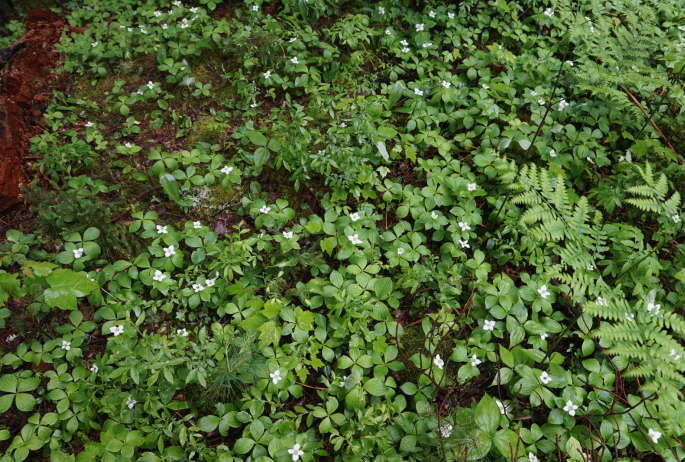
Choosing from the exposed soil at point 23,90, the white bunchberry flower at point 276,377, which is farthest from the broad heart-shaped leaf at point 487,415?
the exposed soil at point 23,90

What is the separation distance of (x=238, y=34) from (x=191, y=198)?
2138 millimetres

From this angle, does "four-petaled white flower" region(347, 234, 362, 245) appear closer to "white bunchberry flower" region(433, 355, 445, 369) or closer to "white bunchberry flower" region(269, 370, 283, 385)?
"white bunchberry flower" region(433, 355, 445, 369)

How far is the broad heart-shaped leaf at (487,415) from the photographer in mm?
2650

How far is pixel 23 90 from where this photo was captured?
14.2 ft

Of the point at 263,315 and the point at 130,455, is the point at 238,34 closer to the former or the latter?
the point at 263,315

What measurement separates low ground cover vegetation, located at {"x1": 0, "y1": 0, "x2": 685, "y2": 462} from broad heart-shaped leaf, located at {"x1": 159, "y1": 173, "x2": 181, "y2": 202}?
0.02 metres

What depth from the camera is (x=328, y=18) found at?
5.09 meters

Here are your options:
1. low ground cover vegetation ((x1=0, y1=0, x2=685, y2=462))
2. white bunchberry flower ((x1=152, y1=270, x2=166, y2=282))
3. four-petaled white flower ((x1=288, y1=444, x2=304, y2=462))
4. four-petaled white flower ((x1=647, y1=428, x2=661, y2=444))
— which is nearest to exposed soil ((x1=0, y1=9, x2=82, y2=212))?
low ground cover vegetation ((x1=0, y1=0, x2=685, y2=462))

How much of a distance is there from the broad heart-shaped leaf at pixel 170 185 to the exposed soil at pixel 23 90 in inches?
56.2

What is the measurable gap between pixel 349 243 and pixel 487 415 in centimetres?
165

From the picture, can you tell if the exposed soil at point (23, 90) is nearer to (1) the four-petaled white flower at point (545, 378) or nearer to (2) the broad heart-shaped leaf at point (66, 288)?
(2) the broad heart-shaped leaf at point (66, 288)

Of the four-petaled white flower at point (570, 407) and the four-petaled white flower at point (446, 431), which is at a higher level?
the four-petaled white flower at point (570, 407)

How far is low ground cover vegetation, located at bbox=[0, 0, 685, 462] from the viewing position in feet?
9.11

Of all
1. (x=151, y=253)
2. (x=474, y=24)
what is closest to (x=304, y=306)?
Result: (x=151, y=253)
